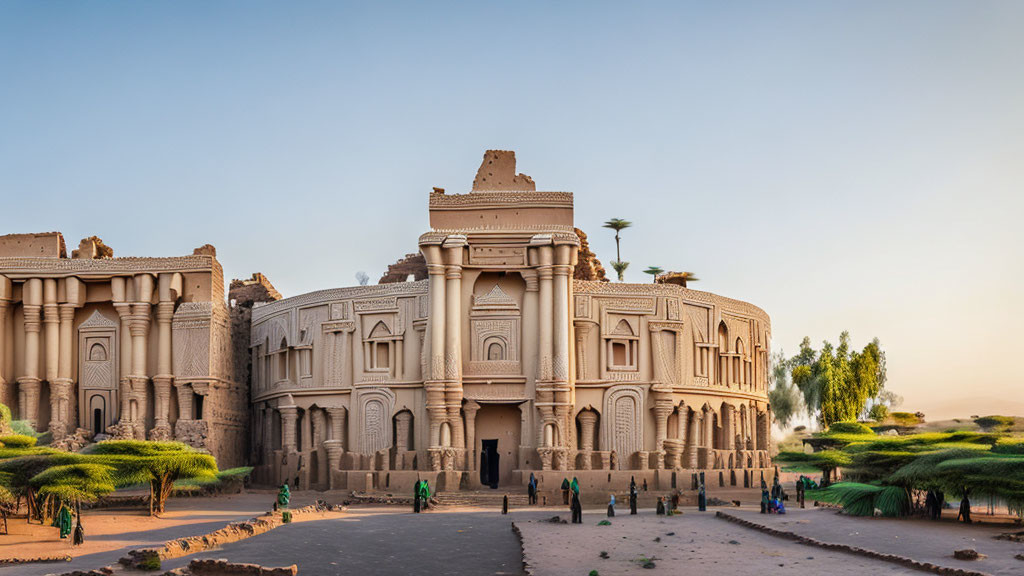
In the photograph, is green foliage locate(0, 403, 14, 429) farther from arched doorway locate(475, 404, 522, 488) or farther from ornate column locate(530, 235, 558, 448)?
ornate column locate(530, 235, 558, 448)

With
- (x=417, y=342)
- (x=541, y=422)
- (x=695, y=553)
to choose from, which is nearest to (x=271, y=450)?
(x=417, y=342)

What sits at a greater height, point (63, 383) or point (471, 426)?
point (63, 383)

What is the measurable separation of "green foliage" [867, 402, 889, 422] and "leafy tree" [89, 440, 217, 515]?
168ft

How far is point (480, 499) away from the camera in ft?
124

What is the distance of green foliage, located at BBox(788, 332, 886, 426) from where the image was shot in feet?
212

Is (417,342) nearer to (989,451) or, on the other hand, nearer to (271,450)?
(271,450)

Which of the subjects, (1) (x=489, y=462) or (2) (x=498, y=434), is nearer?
(2) (x=498, y=434)

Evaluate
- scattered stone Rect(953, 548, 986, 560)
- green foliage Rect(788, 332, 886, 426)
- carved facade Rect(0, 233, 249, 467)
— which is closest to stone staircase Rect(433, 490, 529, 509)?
carved facade Rect(0, 233, 249, 467)

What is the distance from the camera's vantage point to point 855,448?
116 feet

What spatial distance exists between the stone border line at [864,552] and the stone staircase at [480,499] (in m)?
9.07

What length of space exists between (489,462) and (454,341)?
5741 millimetres

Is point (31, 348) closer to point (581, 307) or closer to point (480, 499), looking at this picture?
point (480, 499)

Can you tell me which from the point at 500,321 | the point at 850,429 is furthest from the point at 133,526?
the point at 850,429

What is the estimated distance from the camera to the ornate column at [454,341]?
40.9 meters
